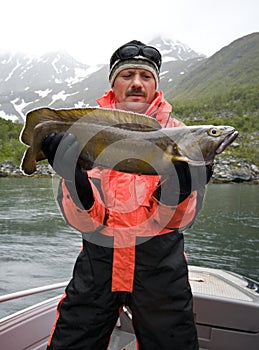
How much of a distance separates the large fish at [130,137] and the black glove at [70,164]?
2.7 inches

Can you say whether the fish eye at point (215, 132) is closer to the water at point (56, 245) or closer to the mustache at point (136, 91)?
the mustache at point (136, 91)

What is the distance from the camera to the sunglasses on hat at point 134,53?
350 cm

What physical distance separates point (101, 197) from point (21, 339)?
2.29m

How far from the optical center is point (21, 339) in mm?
3992

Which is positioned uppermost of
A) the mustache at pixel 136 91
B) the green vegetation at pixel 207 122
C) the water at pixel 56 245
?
the green vegetation at pixel 207 122

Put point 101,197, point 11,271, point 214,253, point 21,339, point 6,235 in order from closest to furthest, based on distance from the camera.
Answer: point 101,197 → point 21,339 → point 11,271 → point 214,253 → point 6,235

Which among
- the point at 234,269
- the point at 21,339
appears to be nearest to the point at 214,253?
the point at 234,269

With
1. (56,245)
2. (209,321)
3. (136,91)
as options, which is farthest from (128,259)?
(56,245)

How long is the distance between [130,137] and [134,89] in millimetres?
792

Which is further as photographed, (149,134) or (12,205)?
(12,205)

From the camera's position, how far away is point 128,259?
2.80 metres

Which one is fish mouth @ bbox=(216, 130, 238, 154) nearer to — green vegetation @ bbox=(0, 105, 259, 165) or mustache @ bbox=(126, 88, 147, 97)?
mustache @ bbox=(126, 88, 147, 97)

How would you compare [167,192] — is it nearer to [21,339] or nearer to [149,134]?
[149,134]

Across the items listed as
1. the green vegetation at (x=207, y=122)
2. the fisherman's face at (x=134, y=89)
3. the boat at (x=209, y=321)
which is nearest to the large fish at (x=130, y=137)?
the fisherman's face at (x=134, y=89)
